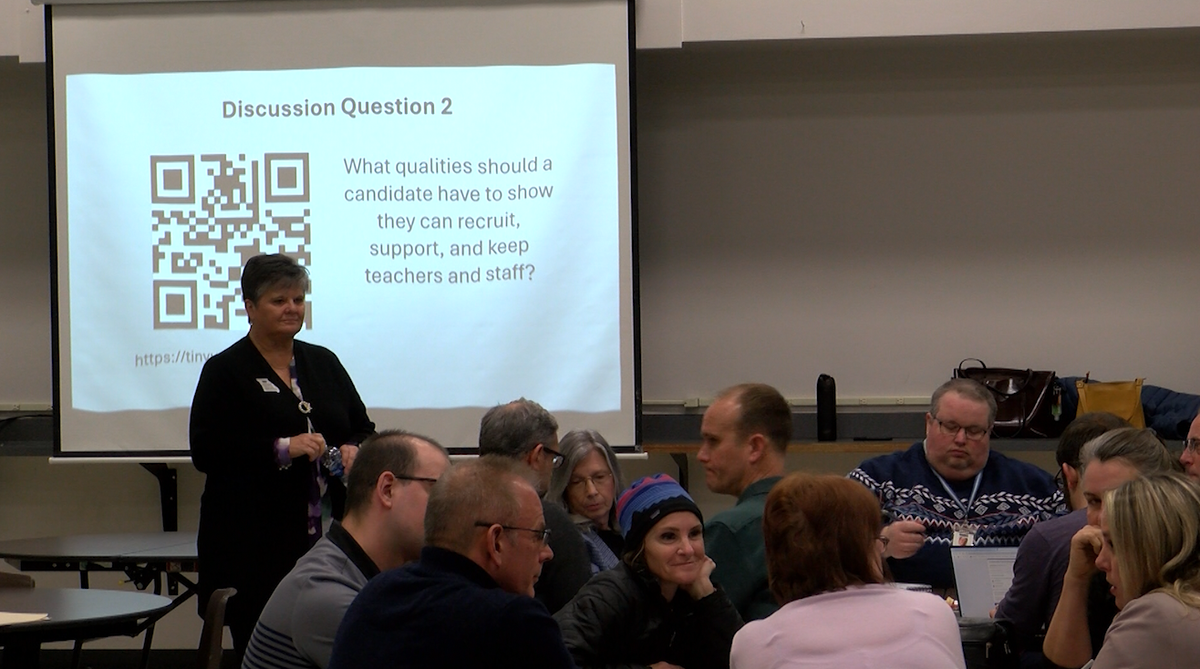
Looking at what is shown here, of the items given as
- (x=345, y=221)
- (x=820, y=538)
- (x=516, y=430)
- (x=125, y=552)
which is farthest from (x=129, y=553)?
(x=820, y=538)

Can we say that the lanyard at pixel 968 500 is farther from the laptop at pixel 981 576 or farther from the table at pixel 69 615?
the table at pixel 69 615

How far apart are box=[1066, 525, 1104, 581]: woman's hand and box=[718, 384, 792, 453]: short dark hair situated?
29.2 inches

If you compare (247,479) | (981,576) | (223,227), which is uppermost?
(223,227)

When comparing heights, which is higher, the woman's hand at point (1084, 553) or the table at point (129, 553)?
the woman's hand at point (1084, 553)

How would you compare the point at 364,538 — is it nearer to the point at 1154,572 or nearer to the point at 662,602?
the point at 662,602

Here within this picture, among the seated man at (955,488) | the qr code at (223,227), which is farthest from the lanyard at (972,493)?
the qr code at (223,227)

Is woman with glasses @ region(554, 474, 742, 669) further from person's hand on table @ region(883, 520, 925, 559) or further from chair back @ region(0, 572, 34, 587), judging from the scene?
chair back @ region(0, 572, 34, 587)

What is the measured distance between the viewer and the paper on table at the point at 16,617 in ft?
10.3

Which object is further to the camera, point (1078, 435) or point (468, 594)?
point (1078, 435)

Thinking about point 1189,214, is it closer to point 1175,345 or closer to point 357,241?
point 1175,345

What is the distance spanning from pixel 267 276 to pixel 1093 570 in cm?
237

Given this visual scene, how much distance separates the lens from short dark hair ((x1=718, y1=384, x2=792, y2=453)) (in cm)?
321

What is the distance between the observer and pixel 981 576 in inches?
131

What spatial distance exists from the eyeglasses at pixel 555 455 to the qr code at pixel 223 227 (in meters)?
2.51
